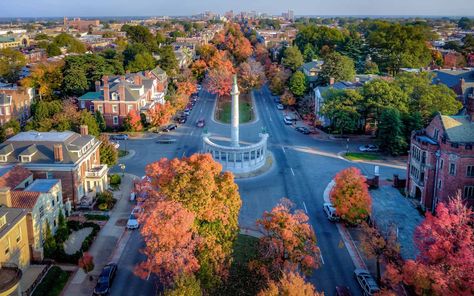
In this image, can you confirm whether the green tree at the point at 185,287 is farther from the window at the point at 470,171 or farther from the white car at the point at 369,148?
the white car at the point at 369,148

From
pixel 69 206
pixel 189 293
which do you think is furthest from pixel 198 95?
pixel 189 293

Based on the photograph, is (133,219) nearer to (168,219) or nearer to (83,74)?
(168,219)

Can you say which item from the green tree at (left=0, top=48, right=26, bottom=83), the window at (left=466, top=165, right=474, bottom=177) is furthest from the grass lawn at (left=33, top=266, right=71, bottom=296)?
the green tree at (left=0, top=48, right=26, bottom=83)

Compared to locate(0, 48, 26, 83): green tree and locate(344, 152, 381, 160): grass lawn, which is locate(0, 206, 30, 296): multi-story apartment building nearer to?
locate(344, 152, 381, 160): grass lawn

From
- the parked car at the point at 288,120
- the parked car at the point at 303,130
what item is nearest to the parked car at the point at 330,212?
the parked car at the point at 303,130

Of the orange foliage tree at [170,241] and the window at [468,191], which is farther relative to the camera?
the window at [468,191]

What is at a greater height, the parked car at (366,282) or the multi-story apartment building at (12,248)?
the multi-story apartment building at (12,248)
